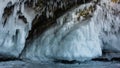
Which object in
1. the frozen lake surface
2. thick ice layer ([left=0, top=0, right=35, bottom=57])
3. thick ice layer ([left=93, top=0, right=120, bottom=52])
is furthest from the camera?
thick ice layer ([left=93, top=0, right=120, bottom=52])

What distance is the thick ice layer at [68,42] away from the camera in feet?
35.3

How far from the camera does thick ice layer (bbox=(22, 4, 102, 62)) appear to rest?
10.8 metres

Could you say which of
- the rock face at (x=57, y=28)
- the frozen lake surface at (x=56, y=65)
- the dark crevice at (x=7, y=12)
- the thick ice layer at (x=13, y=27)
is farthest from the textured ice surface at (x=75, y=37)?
the dark crevice at (x=7, y=12)

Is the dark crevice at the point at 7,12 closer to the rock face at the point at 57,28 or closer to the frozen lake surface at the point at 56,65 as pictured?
the rock face at the point at 57,28

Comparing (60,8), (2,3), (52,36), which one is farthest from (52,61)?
(2,3)

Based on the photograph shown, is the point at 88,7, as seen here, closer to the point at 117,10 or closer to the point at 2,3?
the point at 117,10

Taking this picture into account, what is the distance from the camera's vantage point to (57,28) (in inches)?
440

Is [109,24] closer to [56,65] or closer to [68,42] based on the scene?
→ [68,42]

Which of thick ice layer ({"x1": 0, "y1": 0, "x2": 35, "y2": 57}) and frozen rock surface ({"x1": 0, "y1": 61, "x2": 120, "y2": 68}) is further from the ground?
thick ice layer ({"x1": 0, "y1": 0, "x2": 35, "y2": 57})

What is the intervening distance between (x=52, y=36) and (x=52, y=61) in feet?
2.80

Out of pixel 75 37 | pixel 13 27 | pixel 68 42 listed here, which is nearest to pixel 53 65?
pixel 68 42

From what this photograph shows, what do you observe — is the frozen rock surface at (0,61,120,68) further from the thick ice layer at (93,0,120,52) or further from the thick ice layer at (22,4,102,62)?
the thick ice layer at (93,0,120,52)

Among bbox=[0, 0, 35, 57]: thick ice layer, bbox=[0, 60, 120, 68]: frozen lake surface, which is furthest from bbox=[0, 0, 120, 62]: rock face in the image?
bbox=[0, 60, 120, 68]: frozen lake surface

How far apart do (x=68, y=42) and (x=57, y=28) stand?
0.71m
